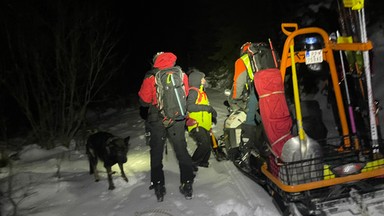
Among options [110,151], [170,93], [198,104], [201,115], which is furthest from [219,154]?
[170,93]

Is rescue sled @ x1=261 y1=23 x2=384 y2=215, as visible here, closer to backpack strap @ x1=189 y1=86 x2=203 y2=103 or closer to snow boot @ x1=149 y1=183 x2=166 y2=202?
snow boot @ x1=149 y1=183 x2=166 y2=202

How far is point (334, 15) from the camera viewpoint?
9.62m

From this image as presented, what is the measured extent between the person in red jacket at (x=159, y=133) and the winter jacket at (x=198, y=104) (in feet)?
2.42

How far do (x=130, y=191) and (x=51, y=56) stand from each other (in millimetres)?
5692

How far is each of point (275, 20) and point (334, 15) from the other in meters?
3.35

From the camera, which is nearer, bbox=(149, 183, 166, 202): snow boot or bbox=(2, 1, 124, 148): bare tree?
bbox=(149, 183, 166, 202): snow boot

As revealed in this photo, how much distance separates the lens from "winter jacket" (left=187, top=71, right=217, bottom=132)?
583 cm

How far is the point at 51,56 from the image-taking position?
9.68 meters

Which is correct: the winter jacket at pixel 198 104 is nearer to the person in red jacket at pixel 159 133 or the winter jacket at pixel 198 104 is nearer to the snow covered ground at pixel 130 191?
the person in red jacket at pixel 159 133

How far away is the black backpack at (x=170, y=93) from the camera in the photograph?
4.79 m

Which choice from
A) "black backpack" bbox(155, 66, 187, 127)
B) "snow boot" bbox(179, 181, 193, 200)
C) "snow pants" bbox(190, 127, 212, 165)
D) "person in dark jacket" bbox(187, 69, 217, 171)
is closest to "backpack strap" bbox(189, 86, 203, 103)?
"person in dark jacket" bbox(187, 69, 217, 171)

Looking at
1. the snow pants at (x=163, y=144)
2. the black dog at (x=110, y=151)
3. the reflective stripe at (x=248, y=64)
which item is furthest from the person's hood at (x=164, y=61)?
the black dog at (x=110, y=151)

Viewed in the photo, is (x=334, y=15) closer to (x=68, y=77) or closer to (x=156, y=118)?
(x=156, y=118)

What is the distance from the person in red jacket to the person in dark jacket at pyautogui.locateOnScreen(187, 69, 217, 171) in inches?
29.9
